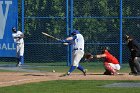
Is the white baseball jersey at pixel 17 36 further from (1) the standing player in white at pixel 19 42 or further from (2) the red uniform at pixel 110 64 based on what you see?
(2) the red uniform at pixel 110 64

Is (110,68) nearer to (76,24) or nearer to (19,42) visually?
(19,42)

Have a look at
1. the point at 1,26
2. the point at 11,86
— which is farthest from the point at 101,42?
→ the point at 11,86

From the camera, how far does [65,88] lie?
16.7m

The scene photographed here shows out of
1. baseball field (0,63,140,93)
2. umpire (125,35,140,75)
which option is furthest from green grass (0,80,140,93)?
umpire (125,35,140,75)

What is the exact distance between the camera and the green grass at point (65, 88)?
15.8 meters

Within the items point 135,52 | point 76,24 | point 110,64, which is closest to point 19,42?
point 76,24

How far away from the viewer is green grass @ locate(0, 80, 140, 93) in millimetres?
15844

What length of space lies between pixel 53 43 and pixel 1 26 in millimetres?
3013

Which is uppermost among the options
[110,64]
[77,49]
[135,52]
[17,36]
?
[17,36]

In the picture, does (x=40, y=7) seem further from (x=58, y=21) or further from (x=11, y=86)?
(x=11, y=86)

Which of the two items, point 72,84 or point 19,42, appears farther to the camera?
point 19,42

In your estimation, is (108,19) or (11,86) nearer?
(11,86)

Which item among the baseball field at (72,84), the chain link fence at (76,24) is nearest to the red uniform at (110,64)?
the baseball field at (72,84)

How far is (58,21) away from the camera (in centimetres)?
3170
